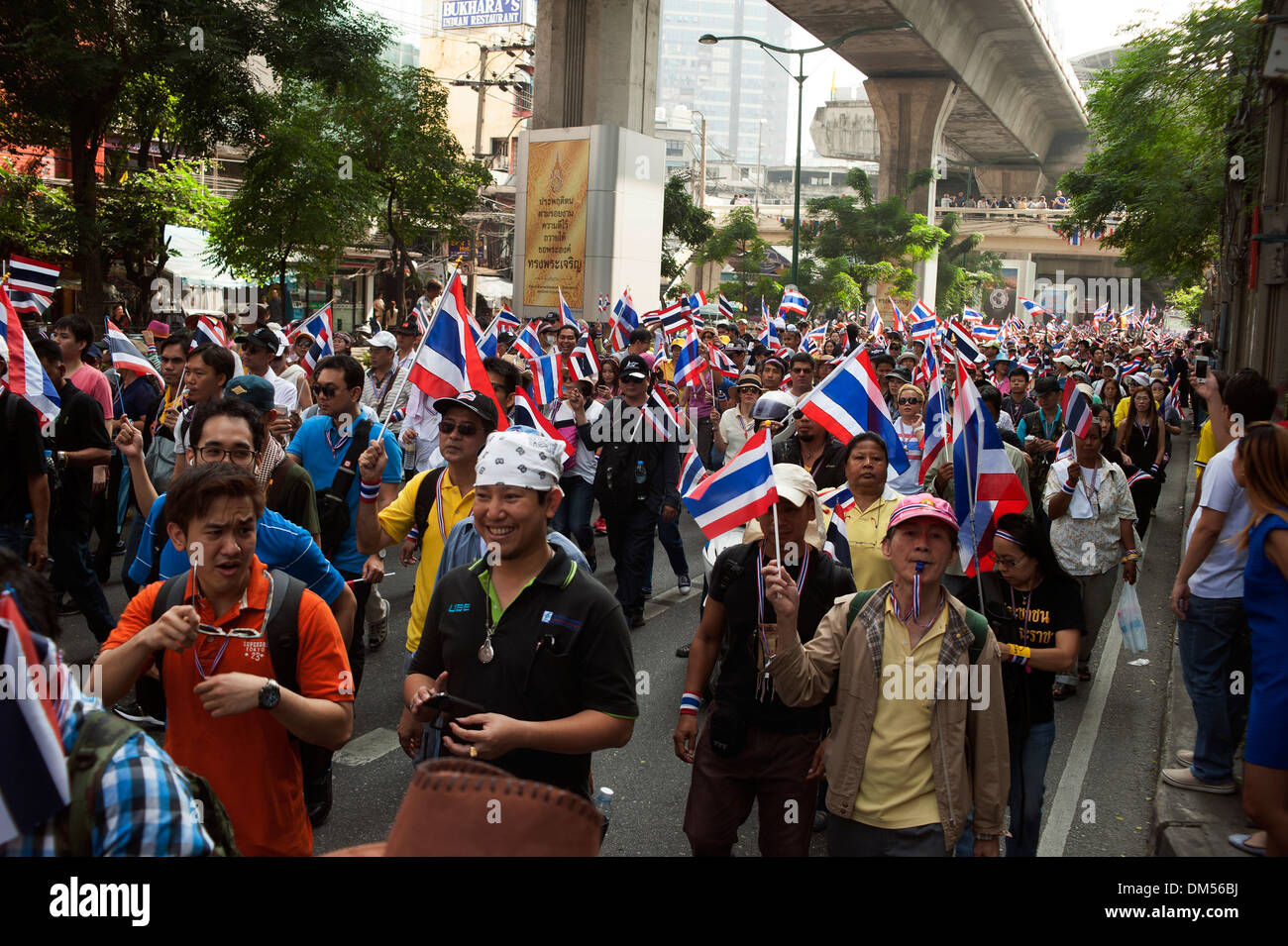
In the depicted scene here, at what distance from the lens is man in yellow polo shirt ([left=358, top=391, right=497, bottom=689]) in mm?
4699

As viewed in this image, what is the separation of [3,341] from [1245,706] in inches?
273

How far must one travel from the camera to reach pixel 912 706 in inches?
134

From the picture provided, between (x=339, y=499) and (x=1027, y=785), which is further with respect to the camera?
(x=339, y=499)

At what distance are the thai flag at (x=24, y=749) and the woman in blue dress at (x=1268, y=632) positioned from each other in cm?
378

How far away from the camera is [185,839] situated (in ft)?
5.91

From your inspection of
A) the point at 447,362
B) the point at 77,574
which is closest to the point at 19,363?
the point at 77,574

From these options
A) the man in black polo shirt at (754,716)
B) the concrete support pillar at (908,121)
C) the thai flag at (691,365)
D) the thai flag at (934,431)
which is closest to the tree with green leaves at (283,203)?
the thai flag at (691,365)

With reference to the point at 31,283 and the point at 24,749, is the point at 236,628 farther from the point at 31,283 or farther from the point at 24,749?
the point at 31,283

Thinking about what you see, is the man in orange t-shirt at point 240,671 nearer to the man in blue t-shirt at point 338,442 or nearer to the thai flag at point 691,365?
the man in blue t-shirt at point 338,442

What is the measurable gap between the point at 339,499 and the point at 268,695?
3139mm

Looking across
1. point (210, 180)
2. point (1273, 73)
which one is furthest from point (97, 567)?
point (210, 180)

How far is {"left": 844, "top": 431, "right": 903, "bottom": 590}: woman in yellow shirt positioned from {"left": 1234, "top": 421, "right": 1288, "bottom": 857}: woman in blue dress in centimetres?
149

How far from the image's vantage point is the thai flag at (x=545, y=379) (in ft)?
35.7

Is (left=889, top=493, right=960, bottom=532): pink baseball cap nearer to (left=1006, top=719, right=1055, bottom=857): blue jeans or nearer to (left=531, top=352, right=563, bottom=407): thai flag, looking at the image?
(left=1006, top=719, right=1055, bottom=857): blue jeans
